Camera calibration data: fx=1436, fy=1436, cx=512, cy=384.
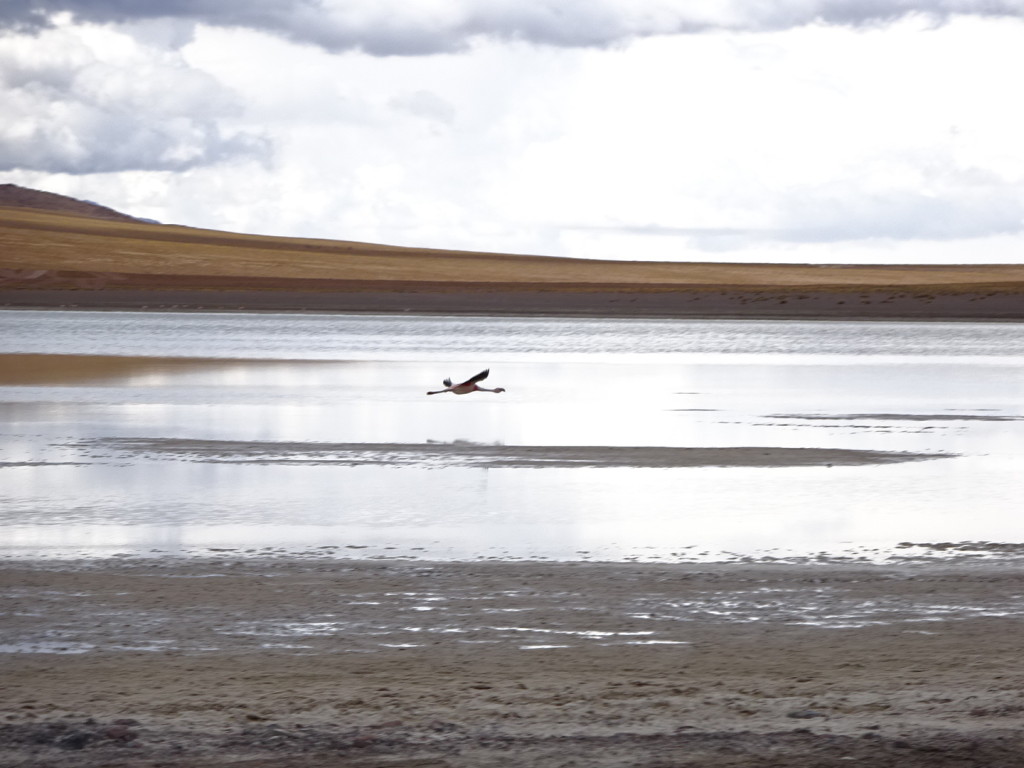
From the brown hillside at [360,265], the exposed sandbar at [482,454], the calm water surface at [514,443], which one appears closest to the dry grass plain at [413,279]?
the brown hillside at [360,265]

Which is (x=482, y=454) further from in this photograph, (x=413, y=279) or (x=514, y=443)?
(x=413, y=279)

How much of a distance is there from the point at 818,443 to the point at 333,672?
32.1ft

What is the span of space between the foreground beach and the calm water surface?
90 cm

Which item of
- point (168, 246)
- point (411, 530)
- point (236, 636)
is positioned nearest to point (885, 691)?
point (236, 636)

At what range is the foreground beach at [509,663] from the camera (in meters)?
4.89

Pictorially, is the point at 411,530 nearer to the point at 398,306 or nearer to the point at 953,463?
the point at 953,463

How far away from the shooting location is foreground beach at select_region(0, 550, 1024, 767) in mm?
4895

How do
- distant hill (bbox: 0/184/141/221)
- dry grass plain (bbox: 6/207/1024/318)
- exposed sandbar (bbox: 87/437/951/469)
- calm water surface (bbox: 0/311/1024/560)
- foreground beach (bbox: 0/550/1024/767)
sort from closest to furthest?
1. foreground beach (bbox: 0/550/1024/767)
2. calm water surface (bbox: 0/311/1024/560)
3. exposed sandbar (bbox: 87/437/951/469)
4. dry grass plain (bbox: 6/207/1024/318)
5. distant hill (bbox: 0/184/141/221)

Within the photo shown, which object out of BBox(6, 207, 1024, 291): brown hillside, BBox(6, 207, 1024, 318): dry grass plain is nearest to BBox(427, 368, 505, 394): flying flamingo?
BBox(6, 207, 1024, 318): dry grass plain

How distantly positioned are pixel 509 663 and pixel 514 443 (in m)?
8.78

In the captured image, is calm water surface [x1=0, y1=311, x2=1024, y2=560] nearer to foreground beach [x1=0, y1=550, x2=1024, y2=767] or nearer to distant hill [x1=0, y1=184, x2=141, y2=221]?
foreground beach [x1=0, y1=550, x2=1024, y2=767]

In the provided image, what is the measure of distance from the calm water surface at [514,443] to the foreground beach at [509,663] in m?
0.90

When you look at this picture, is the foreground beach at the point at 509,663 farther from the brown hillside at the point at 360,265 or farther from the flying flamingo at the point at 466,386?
the brown hillside at the point at 360,265

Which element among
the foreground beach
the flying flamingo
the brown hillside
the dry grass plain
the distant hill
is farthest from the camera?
the distant hill
